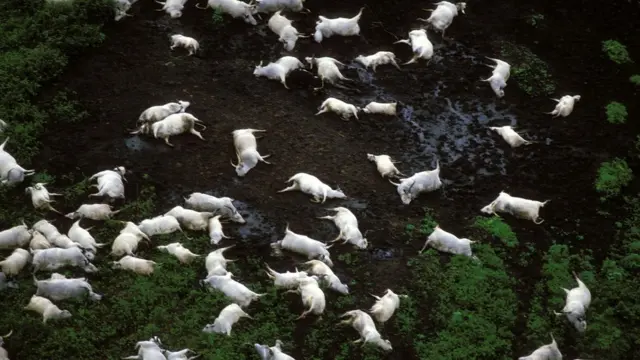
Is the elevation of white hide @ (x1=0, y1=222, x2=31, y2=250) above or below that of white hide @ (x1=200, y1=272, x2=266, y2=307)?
above

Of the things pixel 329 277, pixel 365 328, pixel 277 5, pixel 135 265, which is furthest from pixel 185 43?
pixel 365 328

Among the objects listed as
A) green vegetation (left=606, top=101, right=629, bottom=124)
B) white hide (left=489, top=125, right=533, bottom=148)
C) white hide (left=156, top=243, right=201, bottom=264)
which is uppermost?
white hide (left=156, top=243, right=201, bottom=264)

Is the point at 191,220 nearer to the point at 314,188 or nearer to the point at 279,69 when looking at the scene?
the point at 314,188

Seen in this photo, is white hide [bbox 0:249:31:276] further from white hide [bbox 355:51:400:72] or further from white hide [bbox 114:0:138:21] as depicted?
white hide [bbox 355:51:400:72]

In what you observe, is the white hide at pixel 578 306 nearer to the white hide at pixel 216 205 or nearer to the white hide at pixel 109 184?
the white hide at pixel 216 205

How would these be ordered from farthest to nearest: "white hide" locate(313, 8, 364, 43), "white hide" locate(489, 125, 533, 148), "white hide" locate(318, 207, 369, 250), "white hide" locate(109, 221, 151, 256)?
"white hide" locate(313, 8, 364, 43)
"white hide" locate(489, 125, 533, 148)
"white hide" locate(318, 207, 369, 250)
"white hide" locate(109, 221, 151, 256)

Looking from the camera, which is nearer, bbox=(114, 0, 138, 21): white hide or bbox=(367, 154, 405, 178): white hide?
bbox=(367, 154, 405, 178): white hide

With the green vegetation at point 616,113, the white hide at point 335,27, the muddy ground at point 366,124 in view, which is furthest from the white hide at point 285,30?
the green vegetation at point 616,113

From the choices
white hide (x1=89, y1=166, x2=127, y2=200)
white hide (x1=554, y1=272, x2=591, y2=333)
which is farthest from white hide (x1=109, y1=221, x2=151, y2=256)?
white hide (x1=554, y1=272, x2=591, y2=333)
